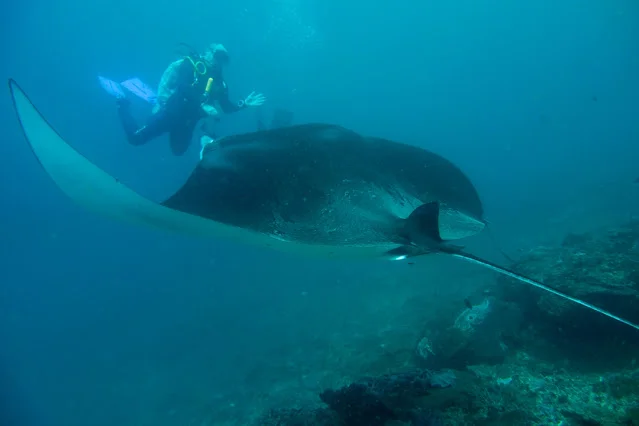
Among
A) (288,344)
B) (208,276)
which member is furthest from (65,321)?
(288,344)

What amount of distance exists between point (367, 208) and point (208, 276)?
33253 millimetres

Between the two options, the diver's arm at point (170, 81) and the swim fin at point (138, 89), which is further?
the swim fin at point (138, 89)

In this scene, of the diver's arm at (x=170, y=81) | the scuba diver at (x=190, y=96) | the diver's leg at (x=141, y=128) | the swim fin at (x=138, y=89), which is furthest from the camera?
the swim fin at (x=138, y=89)

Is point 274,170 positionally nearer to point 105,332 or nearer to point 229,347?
point 229,347

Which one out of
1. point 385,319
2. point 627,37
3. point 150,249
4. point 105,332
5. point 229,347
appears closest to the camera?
point 385,319

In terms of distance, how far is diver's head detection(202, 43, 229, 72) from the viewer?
8.13 meters

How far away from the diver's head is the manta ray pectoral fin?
250 inches

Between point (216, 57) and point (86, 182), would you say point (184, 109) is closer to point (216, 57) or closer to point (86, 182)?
point (216, 57)

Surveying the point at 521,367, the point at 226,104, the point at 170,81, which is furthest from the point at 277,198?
the point at 170,81

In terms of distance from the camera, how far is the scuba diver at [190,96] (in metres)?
7.97

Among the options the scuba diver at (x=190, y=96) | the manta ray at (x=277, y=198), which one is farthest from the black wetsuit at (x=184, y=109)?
the manta ray at (x=277, y=198)

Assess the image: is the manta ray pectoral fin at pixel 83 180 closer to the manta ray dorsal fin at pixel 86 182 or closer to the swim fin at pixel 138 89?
the manta ray dorsal fin at pixel 86 182

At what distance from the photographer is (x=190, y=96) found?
8.30m

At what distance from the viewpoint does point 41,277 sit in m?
67.1
